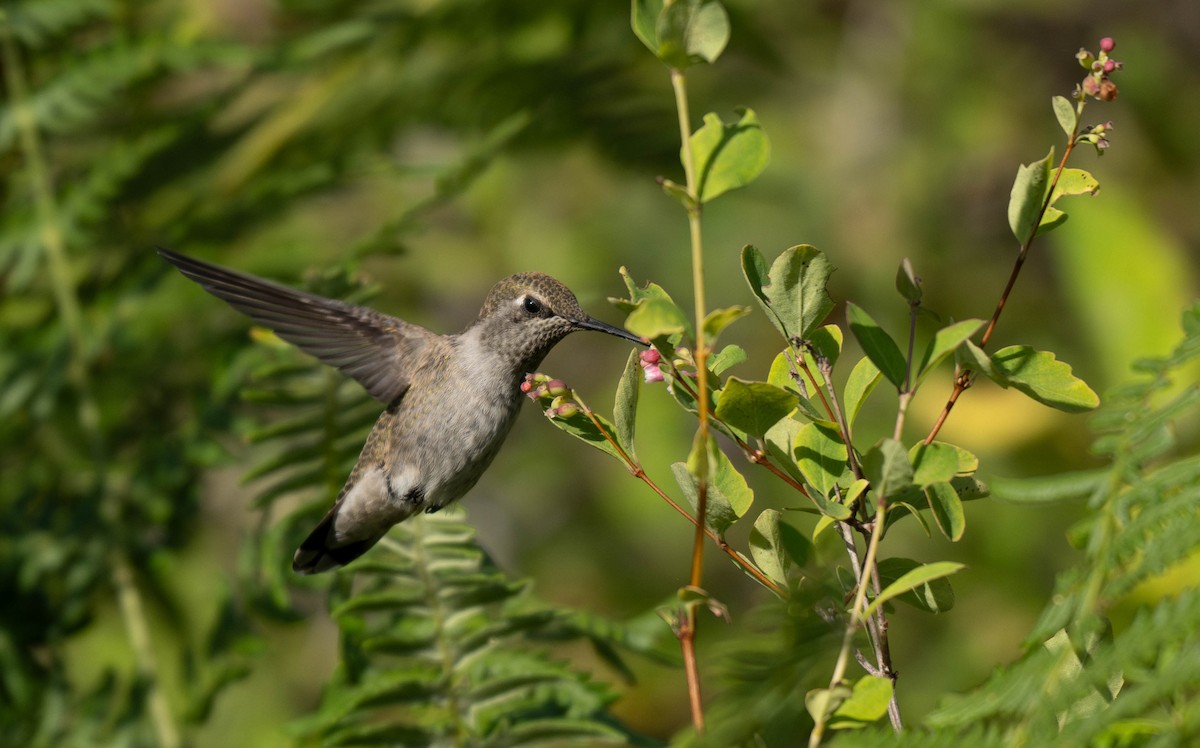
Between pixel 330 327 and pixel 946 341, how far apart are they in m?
1.20

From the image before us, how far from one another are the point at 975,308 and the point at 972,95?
1010mm

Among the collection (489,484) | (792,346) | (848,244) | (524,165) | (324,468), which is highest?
(792,346)

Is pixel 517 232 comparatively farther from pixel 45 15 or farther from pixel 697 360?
pixel 697 360

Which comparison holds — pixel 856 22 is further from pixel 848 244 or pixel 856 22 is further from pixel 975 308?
pixel 975 308

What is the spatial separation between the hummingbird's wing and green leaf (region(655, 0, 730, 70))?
961 millimetres

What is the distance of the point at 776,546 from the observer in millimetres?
1161

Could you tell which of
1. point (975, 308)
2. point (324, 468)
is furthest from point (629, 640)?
point (975, 308)

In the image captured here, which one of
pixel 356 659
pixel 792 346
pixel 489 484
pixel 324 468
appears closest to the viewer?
pixel 792 346

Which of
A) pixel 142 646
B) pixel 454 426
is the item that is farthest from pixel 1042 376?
pixel 142 646

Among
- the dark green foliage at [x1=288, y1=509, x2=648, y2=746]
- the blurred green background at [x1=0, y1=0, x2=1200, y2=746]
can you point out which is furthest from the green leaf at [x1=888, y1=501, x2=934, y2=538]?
the blurred green background at [x1=0, y1=0, x2=1200, y2=746]

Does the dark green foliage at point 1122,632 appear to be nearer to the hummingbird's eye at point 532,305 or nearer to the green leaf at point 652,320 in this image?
the green leaf at point 652,320

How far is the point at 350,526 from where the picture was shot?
203 cm

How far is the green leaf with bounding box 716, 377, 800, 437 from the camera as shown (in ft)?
3.40

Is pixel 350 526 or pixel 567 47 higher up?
pixel 567 47
